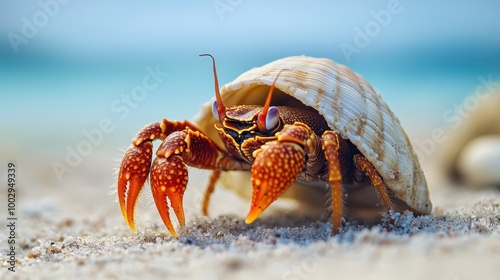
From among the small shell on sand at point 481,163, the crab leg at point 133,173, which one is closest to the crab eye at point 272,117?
the crab leg at point 133,173

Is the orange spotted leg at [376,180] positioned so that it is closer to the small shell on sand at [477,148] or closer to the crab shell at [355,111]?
the crab shell at [355,111]

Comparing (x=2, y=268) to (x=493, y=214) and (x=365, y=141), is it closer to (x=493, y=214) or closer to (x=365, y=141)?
(x=365, y=141)

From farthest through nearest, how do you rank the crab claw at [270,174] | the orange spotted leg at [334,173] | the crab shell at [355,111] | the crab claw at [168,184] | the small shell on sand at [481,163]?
the small shell on sand at [481,163] < the crab shell at [355,111] < the crab claw at [168,184] < the orange spotted leg at [334,173] < the crab claw at [270,174]

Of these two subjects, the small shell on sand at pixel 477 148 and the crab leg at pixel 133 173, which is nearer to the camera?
the crab leg at pixel 133 173

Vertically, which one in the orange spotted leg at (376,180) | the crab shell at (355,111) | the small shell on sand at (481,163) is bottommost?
the small shell on sand at (481,163)

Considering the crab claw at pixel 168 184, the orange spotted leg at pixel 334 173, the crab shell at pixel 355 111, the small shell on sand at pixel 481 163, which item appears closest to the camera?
the orange spotted leg at pixel 334 173

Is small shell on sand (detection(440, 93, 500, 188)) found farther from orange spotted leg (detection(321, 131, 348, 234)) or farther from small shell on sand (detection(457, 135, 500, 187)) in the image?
orange spotted leg (detection(321, 131, 348, 234))

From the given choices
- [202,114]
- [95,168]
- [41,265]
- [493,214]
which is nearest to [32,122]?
[95,168]

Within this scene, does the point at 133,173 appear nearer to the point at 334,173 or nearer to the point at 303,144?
the point at 303,144
